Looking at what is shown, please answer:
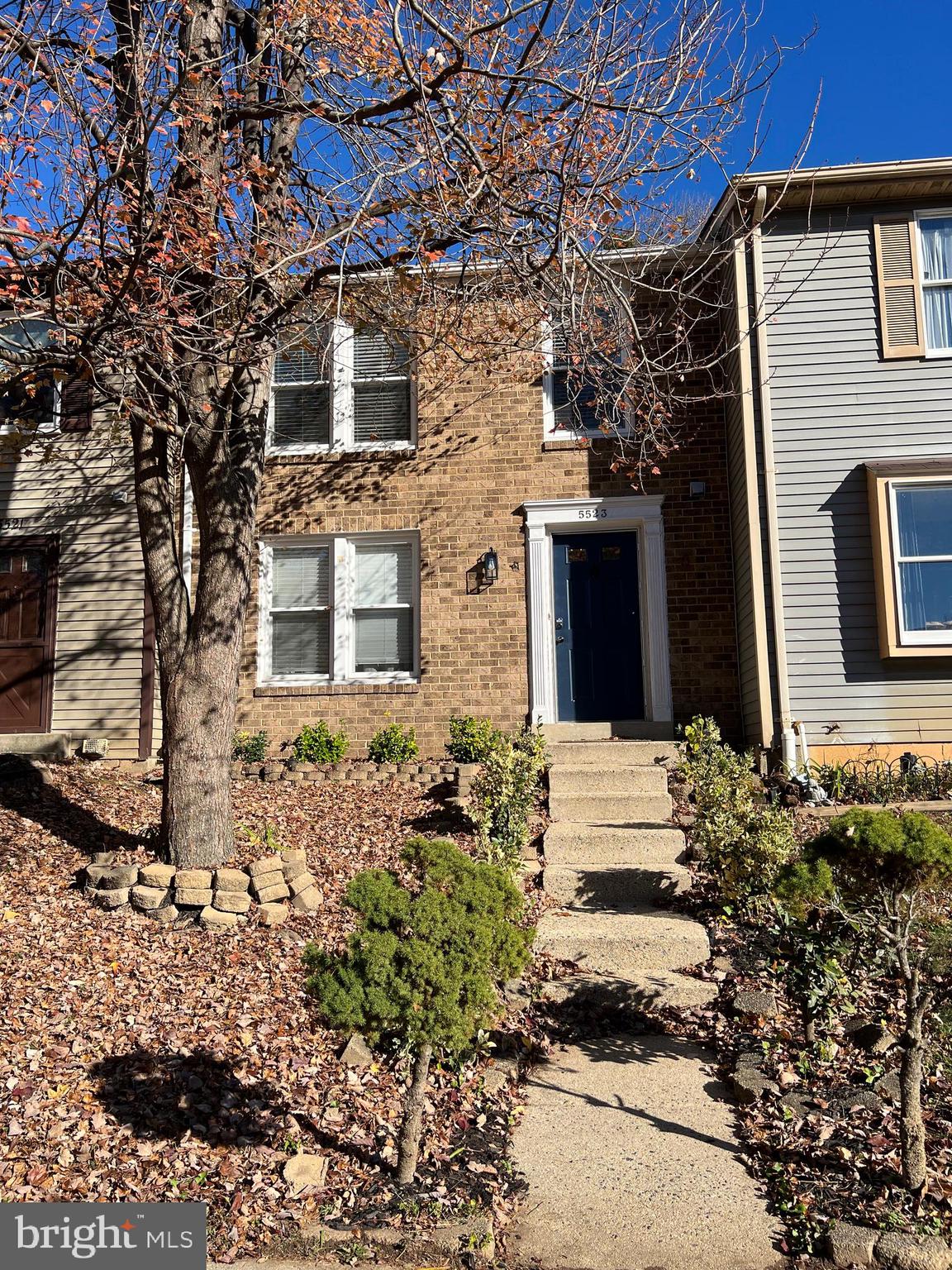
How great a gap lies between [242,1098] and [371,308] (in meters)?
5.29

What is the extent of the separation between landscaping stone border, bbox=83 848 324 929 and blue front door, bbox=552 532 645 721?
5.00 meters

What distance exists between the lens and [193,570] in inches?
439

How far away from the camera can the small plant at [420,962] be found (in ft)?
11.8

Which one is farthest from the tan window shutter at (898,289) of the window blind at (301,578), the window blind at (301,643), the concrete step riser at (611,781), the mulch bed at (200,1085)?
the mulch bed at (200,1085)

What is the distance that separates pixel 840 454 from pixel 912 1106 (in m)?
7.44

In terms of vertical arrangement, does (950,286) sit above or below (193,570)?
above

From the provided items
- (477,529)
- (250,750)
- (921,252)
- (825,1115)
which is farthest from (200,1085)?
(921,252)

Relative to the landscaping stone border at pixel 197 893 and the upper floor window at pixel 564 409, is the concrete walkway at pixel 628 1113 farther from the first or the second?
the upper floor window at pixel 564 409

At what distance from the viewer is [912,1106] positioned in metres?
3.61

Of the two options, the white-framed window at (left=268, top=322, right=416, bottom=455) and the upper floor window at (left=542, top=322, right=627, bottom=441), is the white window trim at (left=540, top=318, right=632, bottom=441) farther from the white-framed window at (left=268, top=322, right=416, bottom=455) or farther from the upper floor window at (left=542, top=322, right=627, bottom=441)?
the white-framed window at (left=268, top=322, right=416, bottom=455)

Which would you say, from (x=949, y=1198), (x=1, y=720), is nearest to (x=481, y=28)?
(x=949, y=1198)

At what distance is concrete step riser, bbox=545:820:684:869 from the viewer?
730cm

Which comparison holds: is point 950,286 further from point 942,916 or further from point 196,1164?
point 196,1164

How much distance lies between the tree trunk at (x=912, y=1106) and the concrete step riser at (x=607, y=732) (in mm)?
6495
